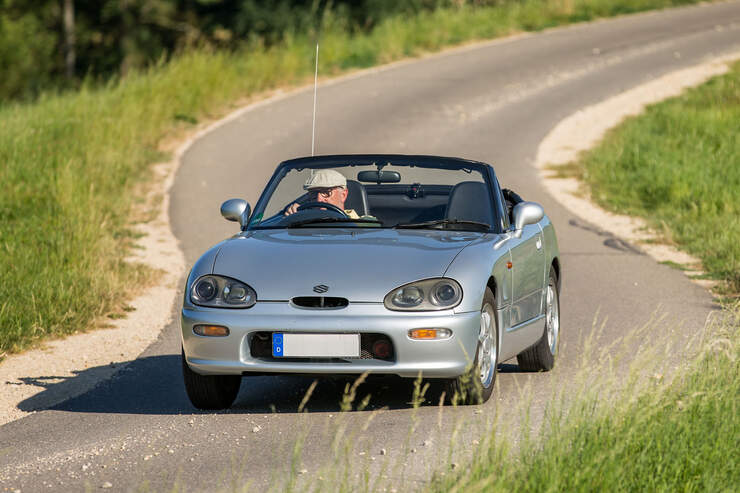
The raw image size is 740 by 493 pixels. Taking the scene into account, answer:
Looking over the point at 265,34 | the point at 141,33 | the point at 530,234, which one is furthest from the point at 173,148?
the point at 141,33

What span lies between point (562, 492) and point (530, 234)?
4014 millimetres

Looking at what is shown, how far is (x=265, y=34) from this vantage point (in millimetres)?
41875

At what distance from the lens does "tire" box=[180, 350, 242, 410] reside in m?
7.31

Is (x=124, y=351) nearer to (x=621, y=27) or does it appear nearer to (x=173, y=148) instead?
(x=173, y=148)

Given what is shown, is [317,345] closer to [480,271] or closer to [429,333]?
[429,333]

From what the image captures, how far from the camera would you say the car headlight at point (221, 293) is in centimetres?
697

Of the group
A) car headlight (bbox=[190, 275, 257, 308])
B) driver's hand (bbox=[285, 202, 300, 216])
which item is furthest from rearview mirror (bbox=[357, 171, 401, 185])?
→ car headlight (bbox=[190, 275, 257, 308])

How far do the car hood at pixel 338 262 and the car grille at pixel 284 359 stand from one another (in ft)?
0.69

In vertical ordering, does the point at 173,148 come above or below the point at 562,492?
below

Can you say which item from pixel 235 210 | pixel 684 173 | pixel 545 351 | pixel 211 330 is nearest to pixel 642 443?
pixel 211 330

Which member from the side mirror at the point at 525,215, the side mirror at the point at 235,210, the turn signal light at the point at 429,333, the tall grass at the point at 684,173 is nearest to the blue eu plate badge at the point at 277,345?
the turn signal light at the point at 429,333

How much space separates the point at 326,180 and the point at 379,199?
99 centimetres

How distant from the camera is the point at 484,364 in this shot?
23.9ft

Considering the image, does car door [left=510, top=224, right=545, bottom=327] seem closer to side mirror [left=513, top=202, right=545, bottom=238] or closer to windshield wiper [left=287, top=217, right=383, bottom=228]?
side mirror [left=513, top=202, right=545, bottom=238]
